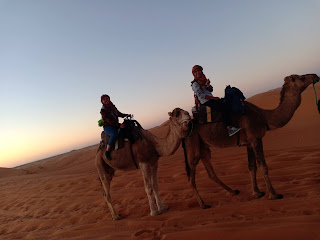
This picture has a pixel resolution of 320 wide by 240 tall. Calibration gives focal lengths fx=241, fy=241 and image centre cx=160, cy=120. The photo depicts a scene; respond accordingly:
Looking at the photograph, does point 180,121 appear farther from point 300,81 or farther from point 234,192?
point 300,81

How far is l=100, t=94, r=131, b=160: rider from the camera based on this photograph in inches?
210

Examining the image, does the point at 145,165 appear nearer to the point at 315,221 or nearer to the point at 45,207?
the point at 315,221

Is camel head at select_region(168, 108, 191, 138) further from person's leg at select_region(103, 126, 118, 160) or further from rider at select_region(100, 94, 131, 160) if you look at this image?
person's leg at select_region(103, 126, 118, 160)

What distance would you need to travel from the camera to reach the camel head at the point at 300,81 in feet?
14.9

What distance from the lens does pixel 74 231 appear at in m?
4.83

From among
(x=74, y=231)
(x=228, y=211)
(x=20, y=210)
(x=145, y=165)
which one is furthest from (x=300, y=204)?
(x=20, y=210)

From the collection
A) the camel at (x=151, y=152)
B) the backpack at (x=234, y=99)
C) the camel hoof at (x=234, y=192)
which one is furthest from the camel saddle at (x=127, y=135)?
the camel hoof at (x=234, y=192)

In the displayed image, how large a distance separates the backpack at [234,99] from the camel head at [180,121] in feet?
3.43

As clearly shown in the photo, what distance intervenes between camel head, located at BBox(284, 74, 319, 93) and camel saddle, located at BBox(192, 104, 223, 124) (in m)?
1.47

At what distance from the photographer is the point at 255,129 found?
4.77 m

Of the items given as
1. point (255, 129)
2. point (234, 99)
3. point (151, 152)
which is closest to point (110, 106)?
point (151, 152)

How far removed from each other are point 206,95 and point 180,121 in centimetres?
102

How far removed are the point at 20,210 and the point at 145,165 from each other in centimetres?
587

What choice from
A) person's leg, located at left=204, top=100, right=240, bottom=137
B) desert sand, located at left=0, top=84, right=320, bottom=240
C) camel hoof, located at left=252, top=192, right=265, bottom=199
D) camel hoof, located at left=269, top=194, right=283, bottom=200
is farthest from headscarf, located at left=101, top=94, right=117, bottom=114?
camel hoof, located at left=269, top=194, right=283, bottom=200
